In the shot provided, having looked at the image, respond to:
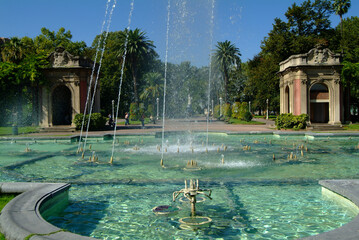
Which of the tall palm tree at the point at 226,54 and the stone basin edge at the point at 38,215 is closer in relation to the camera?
the stone basin edge at the point at 38,215

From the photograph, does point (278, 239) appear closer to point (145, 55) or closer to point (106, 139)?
point (106, 139)

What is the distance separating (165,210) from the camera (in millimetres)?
6289

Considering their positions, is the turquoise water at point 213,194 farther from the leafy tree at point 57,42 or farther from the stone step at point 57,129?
the leafy tree at point 57,42

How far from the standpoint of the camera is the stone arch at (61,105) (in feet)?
107

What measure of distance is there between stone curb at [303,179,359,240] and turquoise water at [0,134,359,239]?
12.2 inches

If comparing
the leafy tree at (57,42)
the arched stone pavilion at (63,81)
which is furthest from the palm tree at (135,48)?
the arched stone pavilion at (63,81)

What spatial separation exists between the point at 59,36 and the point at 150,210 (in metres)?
53.1

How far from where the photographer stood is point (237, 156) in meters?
13.7

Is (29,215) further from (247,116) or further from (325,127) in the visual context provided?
(247,116)

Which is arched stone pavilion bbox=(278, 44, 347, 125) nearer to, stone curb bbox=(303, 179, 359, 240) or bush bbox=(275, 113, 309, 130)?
bush bbox=(275, 113, 309, 130)

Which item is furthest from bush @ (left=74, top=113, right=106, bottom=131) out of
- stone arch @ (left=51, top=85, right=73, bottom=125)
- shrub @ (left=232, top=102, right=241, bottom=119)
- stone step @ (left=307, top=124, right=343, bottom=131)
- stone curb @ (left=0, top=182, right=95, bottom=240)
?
shrub @ (left=232, top=102, right=241, bottom=119)

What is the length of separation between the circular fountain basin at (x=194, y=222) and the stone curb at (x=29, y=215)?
1.92 metres

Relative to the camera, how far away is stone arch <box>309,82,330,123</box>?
3253 centimetres

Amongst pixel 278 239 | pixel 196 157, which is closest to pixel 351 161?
pixel 196 157
